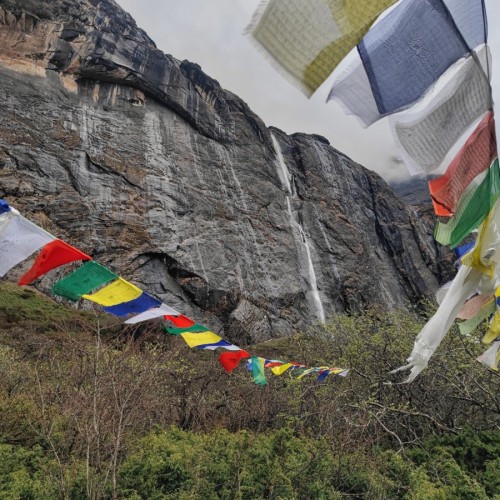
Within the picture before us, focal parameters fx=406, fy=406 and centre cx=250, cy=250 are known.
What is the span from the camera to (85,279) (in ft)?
17.7

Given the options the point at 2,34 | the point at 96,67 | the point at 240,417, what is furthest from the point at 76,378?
the point at 2,34

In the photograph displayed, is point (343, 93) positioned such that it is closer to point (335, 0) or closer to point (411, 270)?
point (335, 0)

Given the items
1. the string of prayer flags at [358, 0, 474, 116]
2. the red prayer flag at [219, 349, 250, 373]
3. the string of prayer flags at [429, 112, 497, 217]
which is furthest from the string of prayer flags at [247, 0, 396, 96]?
the red prayer flag at [219, 349, 250, 373]

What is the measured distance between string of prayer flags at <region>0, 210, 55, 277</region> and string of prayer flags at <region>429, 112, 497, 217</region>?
14.2 feet

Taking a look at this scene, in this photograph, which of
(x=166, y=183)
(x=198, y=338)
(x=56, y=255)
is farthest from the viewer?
(x=166, y=183)

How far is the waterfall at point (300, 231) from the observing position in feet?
116

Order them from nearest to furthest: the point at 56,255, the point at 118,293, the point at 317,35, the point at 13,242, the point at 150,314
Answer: the point at 317,35, the point at 13,242, the point at 56,255, the point at 118,293, the point at 150,314

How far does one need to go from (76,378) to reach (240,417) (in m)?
3.78

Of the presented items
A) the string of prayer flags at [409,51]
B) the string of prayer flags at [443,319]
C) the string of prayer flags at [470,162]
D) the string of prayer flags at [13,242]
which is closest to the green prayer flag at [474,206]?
the string of prayer flags at [470,162]

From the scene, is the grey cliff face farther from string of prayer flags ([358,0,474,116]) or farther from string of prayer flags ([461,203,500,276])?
string of prayer flags ([358,0,474,116])

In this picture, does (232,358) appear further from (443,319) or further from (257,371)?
(443,319)

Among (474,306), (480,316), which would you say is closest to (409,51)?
(474,306)

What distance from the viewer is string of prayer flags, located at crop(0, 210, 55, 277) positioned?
4.77 metres

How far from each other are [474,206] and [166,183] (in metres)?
30.6
